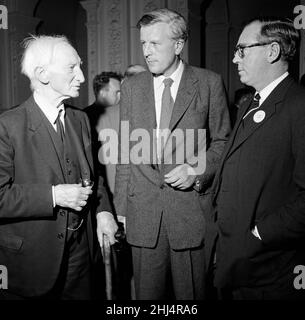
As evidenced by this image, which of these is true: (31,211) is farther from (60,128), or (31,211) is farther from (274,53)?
(274,53)

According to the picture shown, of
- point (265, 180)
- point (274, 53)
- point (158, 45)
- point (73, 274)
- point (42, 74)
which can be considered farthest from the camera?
point (158, 45)

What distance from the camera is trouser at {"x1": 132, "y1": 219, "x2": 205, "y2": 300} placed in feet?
7.09

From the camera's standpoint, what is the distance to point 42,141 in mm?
1924

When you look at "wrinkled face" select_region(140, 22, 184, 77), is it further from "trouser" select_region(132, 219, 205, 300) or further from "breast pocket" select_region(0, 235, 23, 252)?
"breast pocket" select_region(0, 235, 23, 252)

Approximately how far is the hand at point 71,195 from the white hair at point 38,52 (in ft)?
1.95

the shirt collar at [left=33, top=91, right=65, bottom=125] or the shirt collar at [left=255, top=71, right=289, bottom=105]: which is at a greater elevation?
the shirt collar at [left=255, top=71, right=289, bottom=105]

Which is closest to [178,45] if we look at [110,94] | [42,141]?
[42,141]

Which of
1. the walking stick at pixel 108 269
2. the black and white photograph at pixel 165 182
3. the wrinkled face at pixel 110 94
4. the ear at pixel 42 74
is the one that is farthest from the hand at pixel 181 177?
the wrinkled face at pixel 110 94

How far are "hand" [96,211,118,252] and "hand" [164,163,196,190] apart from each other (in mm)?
409

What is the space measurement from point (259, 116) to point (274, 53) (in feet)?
1.08

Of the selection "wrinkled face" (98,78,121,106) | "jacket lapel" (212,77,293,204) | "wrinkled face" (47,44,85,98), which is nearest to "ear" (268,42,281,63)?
"jacket lapel" (212,77,293,204)

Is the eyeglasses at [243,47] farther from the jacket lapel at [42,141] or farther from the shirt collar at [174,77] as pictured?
the jacket lapel at [42,141]

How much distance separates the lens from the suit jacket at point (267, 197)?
5.44 ft

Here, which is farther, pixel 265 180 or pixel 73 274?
pixel 73 274
